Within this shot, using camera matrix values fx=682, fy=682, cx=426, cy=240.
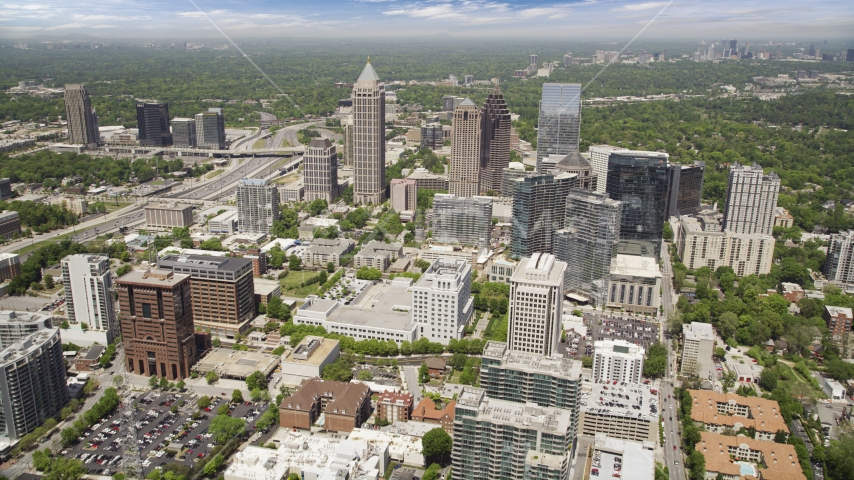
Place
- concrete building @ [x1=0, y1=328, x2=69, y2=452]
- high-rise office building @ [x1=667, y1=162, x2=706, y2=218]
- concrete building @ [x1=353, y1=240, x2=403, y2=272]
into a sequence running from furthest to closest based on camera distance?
1. high-rise office building @ [x1=667, y1=162, x2=706, y2=218]
2. concrete building @ [x1=353, y1=240, x2=403, y2=272]
3. concrete building @ [x1=0, y1=328, x2=69, y2=452]

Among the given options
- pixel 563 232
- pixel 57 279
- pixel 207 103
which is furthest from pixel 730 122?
pixel 57 279

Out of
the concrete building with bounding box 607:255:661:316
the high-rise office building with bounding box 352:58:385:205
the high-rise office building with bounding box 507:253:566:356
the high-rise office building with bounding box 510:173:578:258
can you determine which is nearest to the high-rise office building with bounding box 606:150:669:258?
the high-rise office building with bounding box 510:173:578:258

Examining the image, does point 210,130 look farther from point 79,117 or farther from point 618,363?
point 618,363

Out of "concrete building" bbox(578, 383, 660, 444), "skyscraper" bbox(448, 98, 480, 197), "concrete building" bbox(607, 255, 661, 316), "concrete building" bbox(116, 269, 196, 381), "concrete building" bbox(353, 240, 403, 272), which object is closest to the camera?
"concrete building" bbox(578, 383, 660, 444)

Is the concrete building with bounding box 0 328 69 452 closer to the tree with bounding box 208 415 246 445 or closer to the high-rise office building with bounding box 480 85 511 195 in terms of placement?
the tree with bounding box 208 415 246 445

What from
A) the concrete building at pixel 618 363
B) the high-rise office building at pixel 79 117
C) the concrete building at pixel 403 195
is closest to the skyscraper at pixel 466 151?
the concrete building at pixel 403 195

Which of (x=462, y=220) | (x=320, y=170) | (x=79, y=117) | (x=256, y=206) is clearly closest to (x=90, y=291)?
(x=256, y=206)

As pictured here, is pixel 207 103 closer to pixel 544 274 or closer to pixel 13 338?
pixel 13 338
